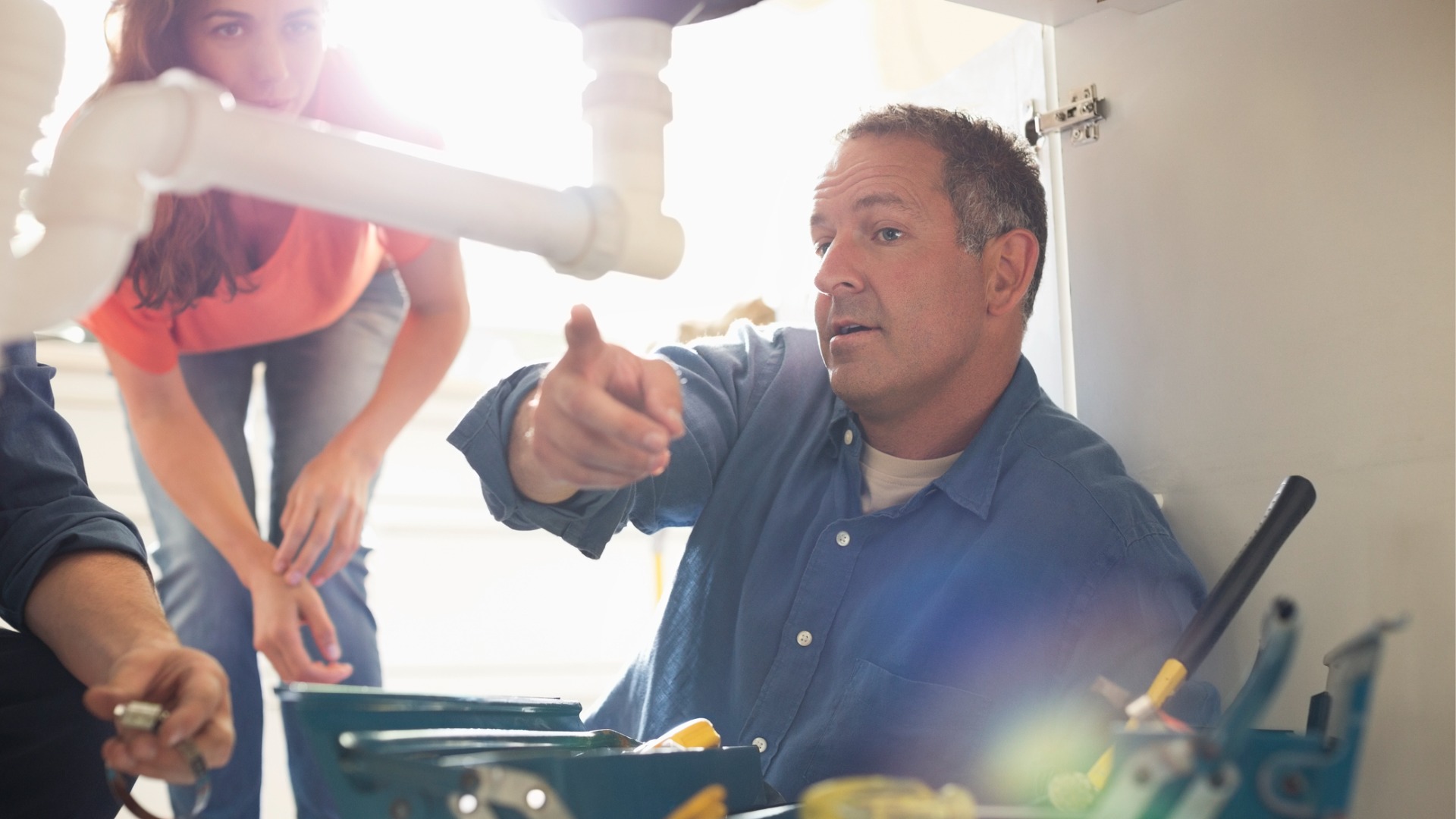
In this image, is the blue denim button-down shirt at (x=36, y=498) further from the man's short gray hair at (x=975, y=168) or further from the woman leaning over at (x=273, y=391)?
the man's short gray hair at (x=975, y=168)

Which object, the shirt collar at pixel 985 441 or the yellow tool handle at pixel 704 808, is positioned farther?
the shirt collar at pixel 985 441

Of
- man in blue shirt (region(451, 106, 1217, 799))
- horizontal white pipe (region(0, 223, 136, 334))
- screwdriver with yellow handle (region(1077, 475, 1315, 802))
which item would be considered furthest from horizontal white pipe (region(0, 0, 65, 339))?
screwdriver with yellow handle (region(1077, 475, 1315, 802))

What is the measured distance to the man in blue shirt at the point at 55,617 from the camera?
0.68 metres

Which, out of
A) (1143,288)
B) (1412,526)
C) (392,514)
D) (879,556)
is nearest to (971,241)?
(1143,288)

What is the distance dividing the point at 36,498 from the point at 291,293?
479 mm

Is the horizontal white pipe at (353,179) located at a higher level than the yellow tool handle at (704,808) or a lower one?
higher

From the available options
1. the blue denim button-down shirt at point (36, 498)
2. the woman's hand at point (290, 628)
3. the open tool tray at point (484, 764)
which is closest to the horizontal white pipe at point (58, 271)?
the open tool tray at point (484, 764)

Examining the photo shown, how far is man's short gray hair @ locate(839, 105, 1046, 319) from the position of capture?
990 mm

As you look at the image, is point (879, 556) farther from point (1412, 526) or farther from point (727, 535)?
point (1412, 526)

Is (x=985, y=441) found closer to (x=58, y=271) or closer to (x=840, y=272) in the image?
(x=840, y=272)

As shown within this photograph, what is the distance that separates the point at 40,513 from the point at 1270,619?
68 cm

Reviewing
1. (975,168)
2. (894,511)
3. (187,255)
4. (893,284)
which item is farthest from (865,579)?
(187,255)

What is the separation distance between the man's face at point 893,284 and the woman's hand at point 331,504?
1.76ft

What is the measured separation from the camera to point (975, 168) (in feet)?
3.29
